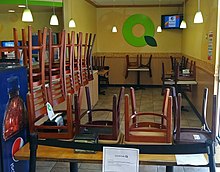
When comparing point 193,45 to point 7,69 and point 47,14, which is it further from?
A: point 7,69

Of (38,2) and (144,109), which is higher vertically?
(38,2)

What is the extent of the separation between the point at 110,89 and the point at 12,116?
25.9 feet

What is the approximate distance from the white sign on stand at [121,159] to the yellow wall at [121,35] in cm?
905

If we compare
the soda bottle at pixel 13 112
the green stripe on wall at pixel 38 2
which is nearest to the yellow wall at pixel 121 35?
the green stripe on wall at pixel 38 2

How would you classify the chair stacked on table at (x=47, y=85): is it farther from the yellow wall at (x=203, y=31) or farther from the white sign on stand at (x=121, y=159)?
the yellow wall at (x=203, y=31)

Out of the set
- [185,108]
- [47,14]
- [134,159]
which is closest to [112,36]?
[47,14]

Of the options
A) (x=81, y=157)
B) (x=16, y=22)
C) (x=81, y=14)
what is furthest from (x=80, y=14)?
(x=81, y=157)

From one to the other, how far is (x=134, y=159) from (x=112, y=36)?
9.20 meters

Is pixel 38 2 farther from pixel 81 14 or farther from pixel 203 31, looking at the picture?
pixel 203 31

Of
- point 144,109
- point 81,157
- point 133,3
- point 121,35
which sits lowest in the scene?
point 144,109

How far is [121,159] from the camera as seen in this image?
139 centimetres

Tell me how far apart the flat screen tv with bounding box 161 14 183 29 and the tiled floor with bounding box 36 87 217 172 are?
2199mm

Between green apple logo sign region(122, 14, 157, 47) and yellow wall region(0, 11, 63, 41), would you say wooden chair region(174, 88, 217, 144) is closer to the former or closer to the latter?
yellow wall region(0, 11, 63, 41)

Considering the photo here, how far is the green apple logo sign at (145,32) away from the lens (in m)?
10.0
